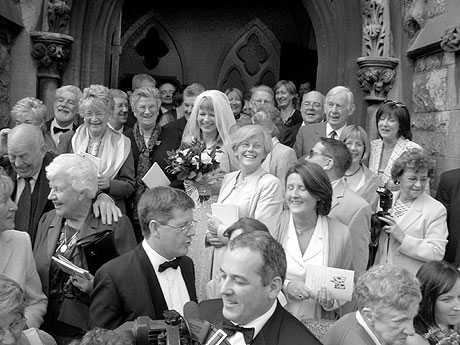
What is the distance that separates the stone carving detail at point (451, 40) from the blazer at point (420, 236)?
2.00m

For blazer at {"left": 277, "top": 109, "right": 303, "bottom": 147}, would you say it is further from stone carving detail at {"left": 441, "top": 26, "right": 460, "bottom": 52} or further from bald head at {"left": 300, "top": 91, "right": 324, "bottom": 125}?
stone carving detail at {"left": 441, "top": 26, "right": 460, "bottom": 52}

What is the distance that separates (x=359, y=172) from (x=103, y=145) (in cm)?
180

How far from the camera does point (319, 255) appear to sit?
13.5ft

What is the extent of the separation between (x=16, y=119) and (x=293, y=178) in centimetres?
264

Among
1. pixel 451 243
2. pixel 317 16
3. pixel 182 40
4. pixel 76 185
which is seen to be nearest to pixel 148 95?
pixel 76 185

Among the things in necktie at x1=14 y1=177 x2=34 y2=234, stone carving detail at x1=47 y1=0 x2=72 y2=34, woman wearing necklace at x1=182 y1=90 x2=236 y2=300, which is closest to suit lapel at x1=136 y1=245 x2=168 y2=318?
necktie at x1=14 y1=177 x2=34 y2=234

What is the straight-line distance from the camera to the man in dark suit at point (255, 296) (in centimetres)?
284

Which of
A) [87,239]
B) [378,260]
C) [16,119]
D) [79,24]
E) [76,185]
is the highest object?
[79,24]

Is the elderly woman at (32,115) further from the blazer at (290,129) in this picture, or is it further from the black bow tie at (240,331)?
the black bow tie at (240,331)

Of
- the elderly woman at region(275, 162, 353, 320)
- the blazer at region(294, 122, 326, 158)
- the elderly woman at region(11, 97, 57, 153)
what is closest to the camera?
the elderly woman at region(275, 162, 353, 320)

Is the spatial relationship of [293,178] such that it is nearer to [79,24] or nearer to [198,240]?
[198,240]

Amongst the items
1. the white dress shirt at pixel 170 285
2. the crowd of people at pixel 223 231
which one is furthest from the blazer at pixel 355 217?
the white dress shirt at pixel 170 285

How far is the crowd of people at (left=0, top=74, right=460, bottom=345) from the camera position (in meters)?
3.04

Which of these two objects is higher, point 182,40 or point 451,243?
point 182,40
